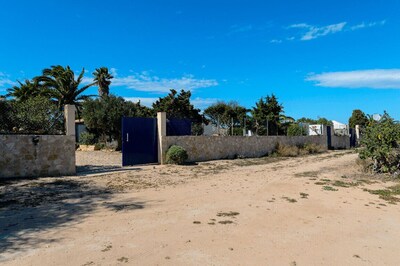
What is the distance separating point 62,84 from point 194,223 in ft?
95.0

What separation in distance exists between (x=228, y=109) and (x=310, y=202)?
120 feet

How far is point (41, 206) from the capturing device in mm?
6902

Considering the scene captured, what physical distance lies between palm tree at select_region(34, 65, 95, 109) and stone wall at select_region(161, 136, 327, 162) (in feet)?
62.3

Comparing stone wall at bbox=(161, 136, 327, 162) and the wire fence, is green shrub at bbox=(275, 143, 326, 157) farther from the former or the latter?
the wire fence

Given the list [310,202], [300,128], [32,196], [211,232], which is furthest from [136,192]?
[300,128]

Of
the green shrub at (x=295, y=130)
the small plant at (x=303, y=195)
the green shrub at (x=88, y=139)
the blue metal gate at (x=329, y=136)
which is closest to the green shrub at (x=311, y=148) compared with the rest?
the green shrub at (x=295, y=130)

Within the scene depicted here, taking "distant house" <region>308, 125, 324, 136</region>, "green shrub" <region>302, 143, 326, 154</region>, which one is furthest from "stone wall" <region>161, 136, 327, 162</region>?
"distant house" <region>308, 125, 324, 136</region>

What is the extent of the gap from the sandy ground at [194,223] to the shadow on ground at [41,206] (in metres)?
0.02

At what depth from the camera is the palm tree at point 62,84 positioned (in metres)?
30.5

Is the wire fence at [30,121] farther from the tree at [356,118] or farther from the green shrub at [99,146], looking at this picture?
the tree at [356,118]

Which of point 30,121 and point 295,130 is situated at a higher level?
point 30,121

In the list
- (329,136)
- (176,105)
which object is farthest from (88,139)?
(329,136)

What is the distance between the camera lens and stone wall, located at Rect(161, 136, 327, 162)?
16.3 metres

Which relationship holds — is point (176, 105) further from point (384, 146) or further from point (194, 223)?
point (194, 223)
